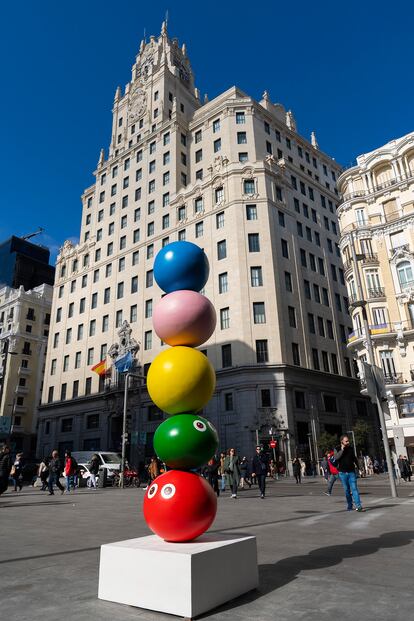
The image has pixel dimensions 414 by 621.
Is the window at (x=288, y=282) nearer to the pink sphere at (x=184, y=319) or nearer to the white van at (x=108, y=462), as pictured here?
the white van at (x=108, y=462)

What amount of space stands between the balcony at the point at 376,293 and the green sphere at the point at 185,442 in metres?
32.6

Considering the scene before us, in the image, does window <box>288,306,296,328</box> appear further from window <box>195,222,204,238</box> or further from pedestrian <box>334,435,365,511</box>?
pedestrian <box>334,435,365,511</box>

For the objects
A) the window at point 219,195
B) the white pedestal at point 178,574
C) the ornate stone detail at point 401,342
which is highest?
the window at point 219,195

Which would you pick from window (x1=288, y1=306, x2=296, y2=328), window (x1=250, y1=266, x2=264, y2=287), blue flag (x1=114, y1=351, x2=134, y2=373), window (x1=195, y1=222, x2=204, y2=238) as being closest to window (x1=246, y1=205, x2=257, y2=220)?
window (x1=195, y1=222, x2=204, y2=238)

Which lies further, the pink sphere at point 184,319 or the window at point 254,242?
the window at point 254,242

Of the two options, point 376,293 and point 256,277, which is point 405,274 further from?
point 256,277

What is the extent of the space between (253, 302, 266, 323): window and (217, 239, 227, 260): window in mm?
6097

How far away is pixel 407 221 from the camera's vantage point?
35062 mm

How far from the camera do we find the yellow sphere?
17.3 ft

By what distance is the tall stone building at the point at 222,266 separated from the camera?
1476 inches

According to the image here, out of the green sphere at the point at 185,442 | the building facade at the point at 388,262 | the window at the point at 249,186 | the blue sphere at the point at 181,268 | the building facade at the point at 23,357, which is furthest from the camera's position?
the building facade at the point at 23,357

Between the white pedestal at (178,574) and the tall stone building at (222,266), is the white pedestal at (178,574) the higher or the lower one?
the lower one

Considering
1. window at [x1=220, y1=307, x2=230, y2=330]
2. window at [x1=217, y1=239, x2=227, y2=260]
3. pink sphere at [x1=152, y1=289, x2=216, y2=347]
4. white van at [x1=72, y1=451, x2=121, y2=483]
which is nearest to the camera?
pink sphere at [x1=152, y1=289, x2=216, y2=347]

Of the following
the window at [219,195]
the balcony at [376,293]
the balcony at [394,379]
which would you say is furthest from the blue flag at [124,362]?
the balcony at [394,379]
